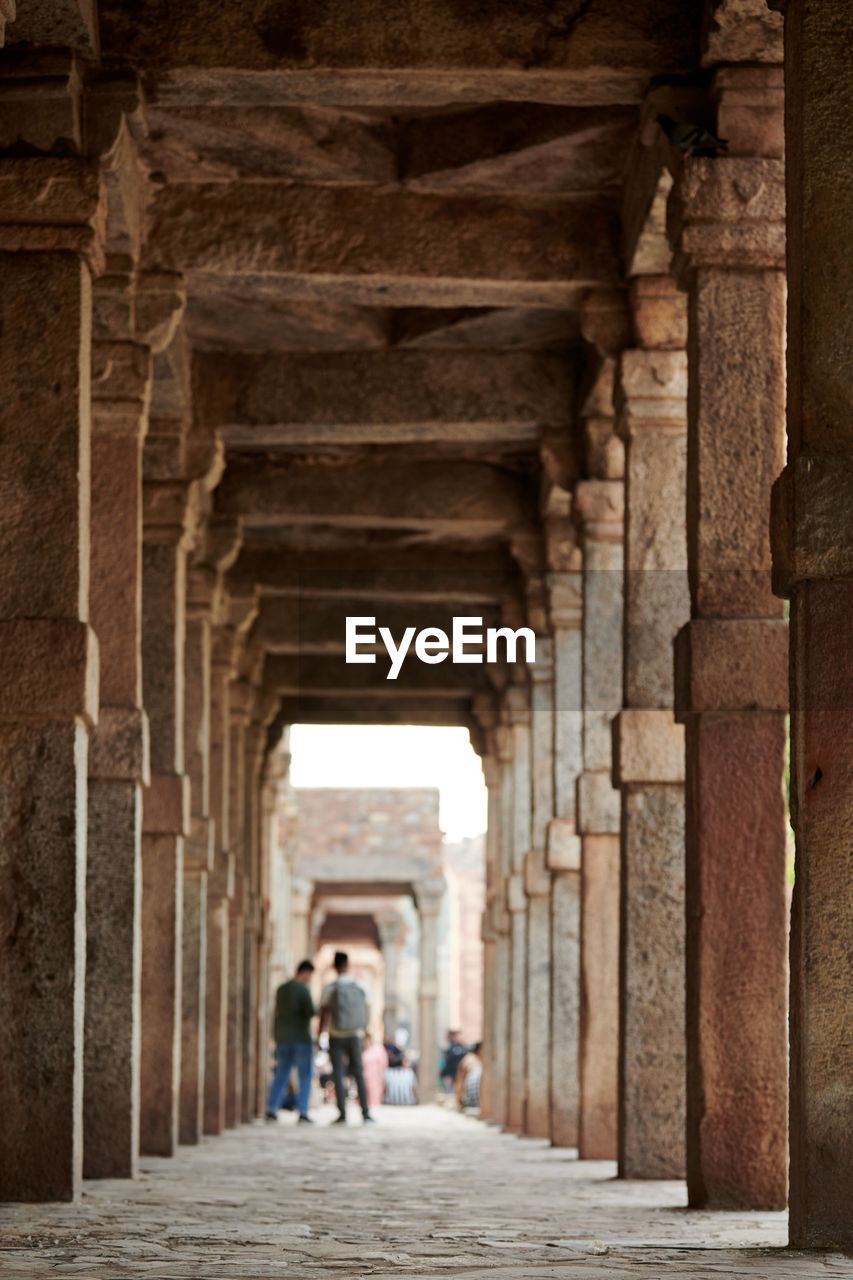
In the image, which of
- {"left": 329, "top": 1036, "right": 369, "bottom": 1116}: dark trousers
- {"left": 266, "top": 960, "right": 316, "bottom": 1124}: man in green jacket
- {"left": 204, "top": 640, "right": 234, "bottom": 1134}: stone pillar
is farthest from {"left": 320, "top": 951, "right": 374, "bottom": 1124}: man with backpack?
{"left": 204, "top": 640, "right": 234, "bottom": 1134}: stone pillar

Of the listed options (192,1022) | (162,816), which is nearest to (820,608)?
(162,816)

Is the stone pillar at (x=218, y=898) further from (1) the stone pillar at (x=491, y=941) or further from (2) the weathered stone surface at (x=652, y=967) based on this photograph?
(2) the weathered stone surface at (x=652, y=967)

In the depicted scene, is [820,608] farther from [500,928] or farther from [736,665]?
[500,928]

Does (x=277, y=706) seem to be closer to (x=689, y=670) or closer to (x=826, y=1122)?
(x=689, y=670)

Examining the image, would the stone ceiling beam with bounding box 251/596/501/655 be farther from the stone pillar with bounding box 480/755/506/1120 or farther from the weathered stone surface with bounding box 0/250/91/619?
the weathered stone surface with bounding box 0/250/91/619

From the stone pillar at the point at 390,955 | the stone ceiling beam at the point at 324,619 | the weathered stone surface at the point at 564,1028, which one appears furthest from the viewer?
the stone pillar at the point at 390,955

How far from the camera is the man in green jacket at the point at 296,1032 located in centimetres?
1711

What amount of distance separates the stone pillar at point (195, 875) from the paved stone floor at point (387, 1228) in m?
2.06

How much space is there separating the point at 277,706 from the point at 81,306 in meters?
13.7

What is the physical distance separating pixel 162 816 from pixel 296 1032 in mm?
6823

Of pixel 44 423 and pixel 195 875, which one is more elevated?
pixel 44 423

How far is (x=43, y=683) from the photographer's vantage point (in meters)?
7.13

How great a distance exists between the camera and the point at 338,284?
10.1m

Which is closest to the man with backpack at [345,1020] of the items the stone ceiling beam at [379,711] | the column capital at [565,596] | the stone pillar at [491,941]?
the stone pillar at [491,941]
